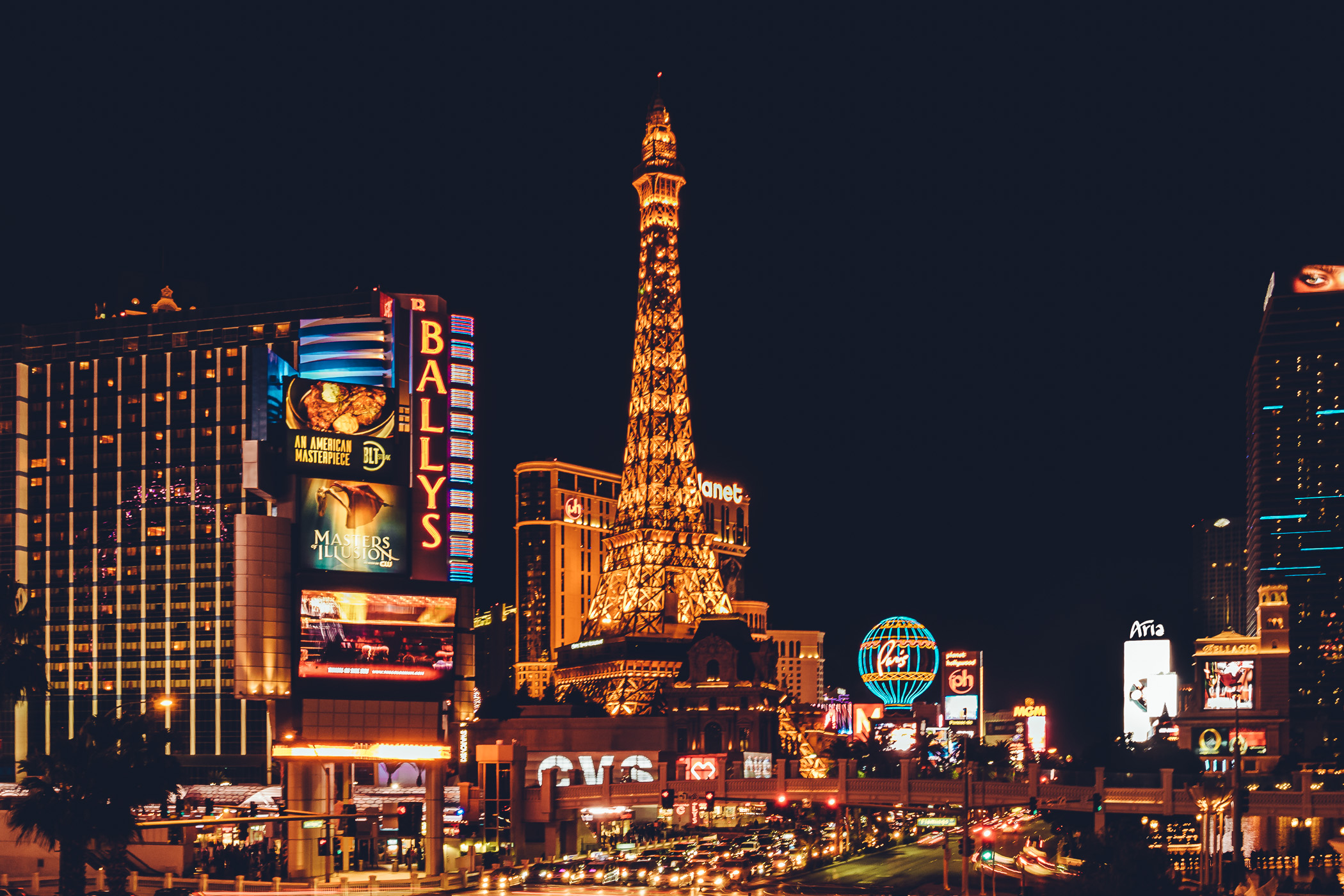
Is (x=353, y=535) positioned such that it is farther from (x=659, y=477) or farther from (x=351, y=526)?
(x=659, y=477)

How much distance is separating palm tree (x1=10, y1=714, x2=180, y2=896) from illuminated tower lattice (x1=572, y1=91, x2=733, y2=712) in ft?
380

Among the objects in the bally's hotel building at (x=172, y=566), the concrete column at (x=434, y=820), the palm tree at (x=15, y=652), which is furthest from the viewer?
the bally's hotel building at (x=172, y=566)

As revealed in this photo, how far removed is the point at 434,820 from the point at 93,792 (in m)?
34.9

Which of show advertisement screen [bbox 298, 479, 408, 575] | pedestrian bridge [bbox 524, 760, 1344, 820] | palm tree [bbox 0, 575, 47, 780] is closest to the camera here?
palm tree [bbox 0, 575, 47, 780]

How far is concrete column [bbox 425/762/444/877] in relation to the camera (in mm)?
93188

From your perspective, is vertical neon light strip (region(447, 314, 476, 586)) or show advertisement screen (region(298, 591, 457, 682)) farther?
vertical neon light strip (region(447, 314, 476, 586))

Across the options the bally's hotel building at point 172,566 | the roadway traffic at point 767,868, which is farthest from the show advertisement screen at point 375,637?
the bally's hotel building at point 172,566

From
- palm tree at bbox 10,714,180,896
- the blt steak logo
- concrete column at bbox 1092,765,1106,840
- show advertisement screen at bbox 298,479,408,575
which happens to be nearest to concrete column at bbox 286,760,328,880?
show advertisement screen at bbox 298,479,408,575

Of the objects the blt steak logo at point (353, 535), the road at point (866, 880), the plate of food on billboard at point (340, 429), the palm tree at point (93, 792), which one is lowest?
the road at point (866, 880)

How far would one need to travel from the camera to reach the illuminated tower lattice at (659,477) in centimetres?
18062

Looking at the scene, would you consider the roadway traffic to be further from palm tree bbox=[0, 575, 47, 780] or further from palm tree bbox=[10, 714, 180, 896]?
palm tree bbox=[0, 575, 47, 780]

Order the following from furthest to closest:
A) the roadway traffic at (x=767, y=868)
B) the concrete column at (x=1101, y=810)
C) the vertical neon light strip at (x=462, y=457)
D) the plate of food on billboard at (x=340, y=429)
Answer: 1. the vertical neon light strip at (x=462, y=457)
2. the plate of food on billboard at (x=340, y=429)
3. the concrete column at (x=1101, y=810)
4. the roadway traffic at (x=767, y=868)

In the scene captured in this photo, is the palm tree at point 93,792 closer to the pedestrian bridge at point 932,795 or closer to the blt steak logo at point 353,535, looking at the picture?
the blt steak logo at point 353,535

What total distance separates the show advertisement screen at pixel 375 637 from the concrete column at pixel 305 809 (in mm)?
5390
